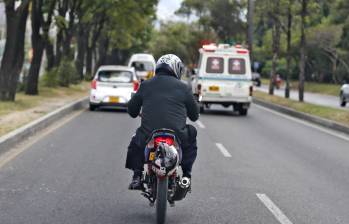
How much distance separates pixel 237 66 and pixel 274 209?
677 inches

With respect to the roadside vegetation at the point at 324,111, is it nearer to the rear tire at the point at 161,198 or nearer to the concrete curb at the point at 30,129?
the concrete curb at the point at 30,129

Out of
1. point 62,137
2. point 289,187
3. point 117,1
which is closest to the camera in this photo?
point 289,187

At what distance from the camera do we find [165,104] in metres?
7.18

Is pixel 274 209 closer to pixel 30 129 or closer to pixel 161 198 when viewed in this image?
pixel 161 198

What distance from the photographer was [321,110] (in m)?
25.0

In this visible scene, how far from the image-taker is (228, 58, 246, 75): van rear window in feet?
82.3

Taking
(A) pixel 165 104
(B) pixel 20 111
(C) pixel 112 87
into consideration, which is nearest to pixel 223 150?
(A) pixel 165 104

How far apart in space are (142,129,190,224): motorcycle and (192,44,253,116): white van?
17759 millimetres

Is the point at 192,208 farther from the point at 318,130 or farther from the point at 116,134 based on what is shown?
the point at 318,130

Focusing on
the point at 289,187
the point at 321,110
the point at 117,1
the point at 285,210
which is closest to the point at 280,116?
the point at 321,110

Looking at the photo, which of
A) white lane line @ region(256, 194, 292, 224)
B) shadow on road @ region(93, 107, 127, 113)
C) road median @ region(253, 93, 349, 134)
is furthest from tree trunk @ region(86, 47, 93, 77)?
white lane line @ region(256, 194, 292, 224)

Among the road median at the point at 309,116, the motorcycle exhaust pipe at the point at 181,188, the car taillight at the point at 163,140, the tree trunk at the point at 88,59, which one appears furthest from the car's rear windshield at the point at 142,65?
the car taillight at the point at 163,140

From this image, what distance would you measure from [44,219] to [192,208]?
1.78 meters

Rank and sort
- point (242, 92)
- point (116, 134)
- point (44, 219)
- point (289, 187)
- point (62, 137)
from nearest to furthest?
point (44, 219), point (289, 187), point (62, 137), point (116, 134), point (242, 92)
